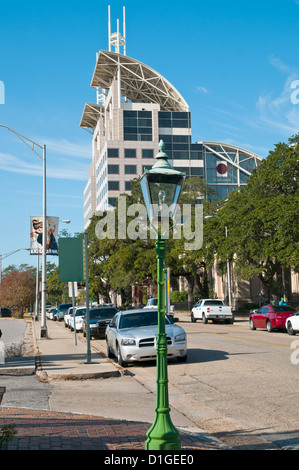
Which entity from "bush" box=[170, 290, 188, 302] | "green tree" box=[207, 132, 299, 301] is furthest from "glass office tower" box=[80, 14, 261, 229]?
"green tree" box=[207, 132, 299, 301]

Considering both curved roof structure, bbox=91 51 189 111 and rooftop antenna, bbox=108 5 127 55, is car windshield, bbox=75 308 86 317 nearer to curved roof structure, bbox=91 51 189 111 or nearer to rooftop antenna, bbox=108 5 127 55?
curved roof structure, bbox=91 51 189 111

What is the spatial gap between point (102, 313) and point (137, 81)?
8859 cm

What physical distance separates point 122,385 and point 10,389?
244 cm

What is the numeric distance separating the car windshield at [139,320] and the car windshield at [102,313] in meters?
11.0

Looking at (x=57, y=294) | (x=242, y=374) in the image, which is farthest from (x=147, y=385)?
(x=57, y=294)

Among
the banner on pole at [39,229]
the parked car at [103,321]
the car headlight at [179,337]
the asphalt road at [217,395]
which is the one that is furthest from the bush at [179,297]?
the car headlight at [179,337]

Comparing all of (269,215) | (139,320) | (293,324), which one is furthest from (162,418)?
(269,215)

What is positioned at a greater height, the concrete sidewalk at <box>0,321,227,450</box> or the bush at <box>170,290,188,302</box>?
the bush at <box>170,290,188,302</box>

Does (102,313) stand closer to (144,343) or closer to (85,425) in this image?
(144,343)

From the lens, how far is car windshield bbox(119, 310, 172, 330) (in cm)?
1697

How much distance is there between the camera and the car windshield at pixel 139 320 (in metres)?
17.0

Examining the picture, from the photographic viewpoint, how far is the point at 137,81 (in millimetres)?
110375

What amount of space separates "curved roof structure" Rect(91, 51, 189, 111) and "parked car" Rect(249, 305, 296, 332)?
3339 inches

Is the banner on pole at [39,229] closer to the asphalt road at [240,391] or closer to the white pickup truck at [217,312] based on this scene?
the white pickup truck at [217,312]
